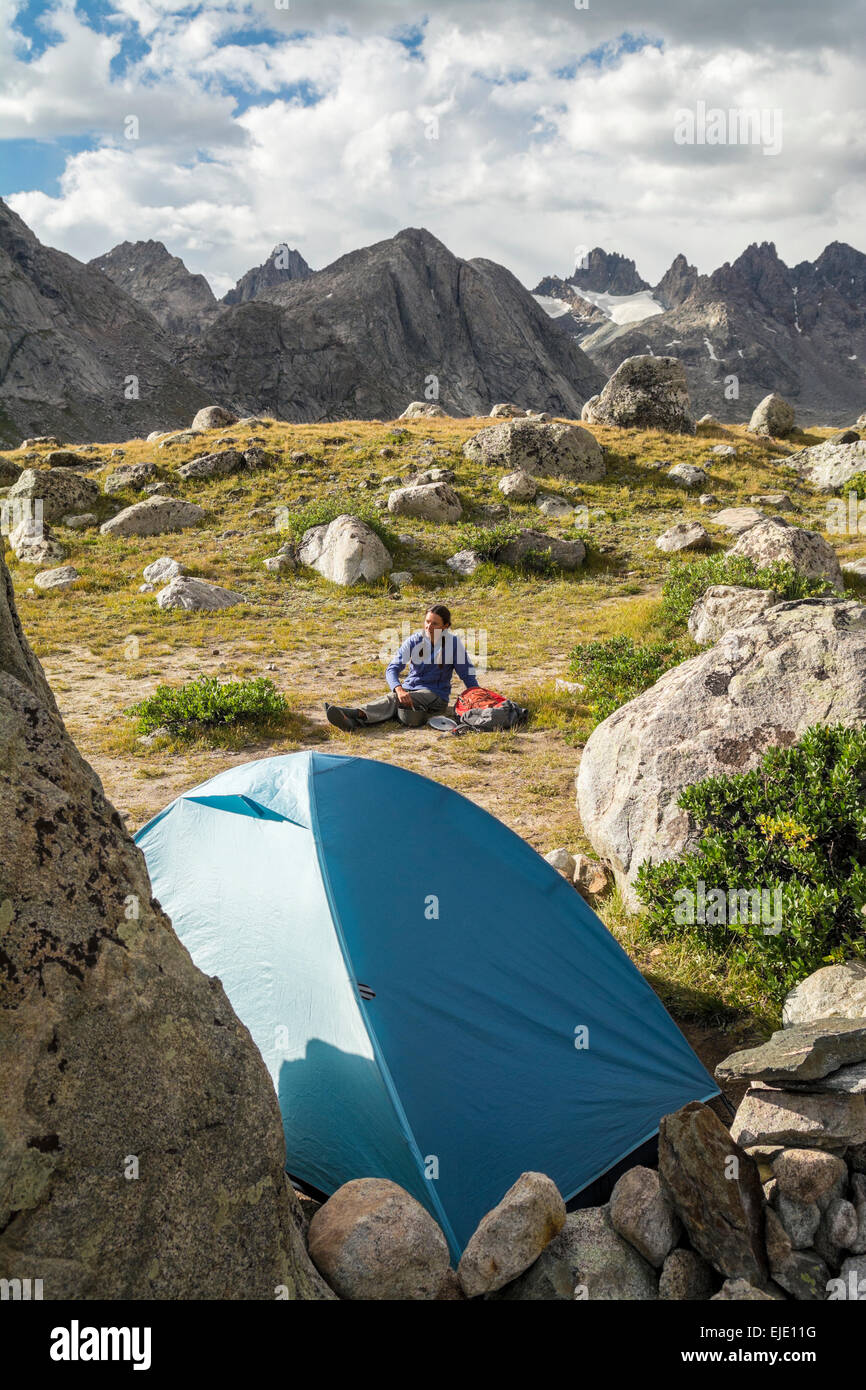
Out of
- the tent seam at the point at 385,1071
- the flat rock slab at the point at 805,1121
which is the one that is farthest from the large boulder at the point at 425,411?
the flat rock slab at the point at 805,1121

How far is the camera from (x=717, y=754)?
695cm

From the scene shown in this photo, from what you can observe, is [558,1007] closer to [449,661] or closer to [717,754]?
[717,754]

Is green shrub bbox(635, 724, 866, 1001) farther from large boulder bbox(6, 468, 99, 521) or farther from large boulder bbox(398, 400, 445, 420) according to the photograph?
large boulder bbox(398, 400, 445, 420)

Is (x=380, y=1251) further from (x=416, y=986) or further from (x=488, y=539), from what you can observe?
(x=488, y=539)

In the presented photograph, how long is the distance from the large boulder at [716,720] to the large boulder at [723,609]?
15.9 feet

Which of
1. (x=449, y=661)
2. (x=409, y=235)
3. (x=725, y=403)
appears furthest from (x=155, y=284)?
(x=449, y=661)

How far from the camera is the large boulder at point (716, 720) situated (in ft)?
22.4

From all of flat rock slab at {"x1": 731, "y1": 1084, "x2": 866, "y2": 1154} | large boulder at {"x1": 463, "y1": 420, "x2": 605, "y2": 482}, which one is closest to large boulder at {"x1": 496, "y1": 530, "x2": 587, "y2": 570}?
large boulder at {"x1": 463, "y1": 420, "x2": 605, "y2": 482}

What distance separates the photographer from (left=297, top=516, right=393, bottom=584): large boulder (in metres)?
20.3

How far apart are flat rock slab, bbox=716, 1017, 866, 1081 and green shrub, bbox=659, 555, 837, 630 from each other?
10.5 meters

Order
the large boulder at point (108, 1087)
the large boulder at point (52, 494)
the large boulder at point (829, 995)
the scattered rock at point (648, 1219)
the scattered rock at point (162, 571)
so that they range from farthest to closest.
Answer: the large boulder at point (52, 494), the scattered rock at point (162, 571), the large boulder at point (829, 995), the scattered rock at point (648, 1219), the large boulder at point (108, 1087)

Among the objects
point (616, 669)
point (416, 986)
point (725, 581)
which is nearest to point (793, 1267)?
point (416, 986)

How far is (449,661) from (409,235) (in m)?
191

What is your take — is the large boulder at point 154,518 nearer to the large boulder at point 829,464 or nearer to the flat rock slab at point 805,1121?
the large boulder at point 829,464
